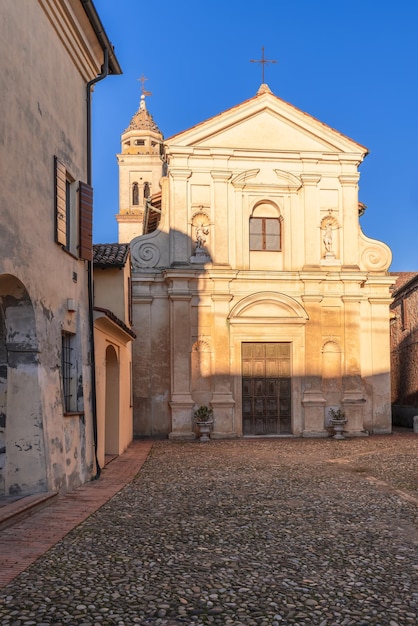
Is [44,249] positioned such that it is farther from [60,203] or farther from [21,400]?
[21,400]

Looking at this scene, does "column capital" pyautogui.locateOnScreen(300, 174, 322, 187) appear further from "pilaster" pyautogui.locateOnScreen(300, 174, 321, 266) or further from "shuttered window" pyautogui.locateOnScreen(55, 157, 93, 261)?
"shuttered window" pyautogui.locateOnScreen(55, 157, 93, 261)

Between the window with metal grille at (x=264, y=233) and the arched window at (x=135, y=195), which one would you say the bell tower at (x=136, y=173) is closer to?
the arched window at (x=135, y=195)

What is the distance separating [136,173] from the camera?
42969 millimetres

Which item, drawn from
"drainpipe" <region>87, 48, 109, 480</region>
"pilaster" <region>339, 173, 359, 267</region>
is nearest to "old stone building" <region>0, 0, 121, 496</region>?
"drainpipe" <region>87, 48, 109, 480</region>

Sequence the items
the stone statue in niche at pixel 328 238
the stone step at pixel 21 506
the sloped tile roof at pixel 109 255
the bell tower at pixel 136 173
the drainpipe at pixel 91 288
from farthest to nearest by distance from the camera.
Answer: the bell tower at pixel 136 173 < the stone statue in niche at pixel 328 238 < the sloped tile roof at pixel 109 255 < the drainpipe at pixel 91 288 < the stone step at pixel 21 506

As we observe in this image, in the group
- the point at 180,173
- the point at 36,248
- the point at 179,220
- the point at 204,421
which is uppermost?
the point at 180,173

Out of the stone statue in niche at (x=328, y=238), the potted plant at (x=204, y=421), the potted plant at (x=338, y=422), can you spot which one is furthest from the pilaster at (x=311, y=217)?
the potted plant at (x=204, y=421)

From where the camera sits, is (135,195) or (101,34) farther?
(135,195)

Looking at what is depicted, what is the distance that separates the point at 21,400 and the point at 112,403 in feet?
21.2

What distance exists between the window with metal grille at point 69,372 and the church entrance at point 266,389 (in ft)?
33.2

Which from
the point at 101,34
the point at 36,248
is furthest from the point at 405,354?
the point at 36,248

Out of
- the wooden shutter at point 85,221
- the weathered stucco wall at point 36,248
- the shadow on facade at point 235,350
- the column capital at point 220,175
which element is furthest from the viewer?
the column capital at point 220,175

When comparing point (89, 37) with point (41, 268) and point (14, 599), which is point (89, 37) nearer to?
point (41, 268)

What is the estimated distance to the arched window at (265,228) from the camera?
19844 millimetres
